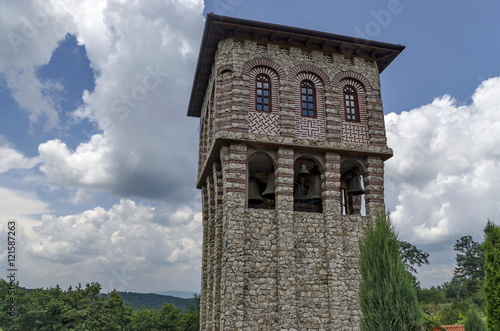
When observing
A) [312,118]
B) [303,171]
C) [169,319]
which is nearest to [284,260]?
[303,171]

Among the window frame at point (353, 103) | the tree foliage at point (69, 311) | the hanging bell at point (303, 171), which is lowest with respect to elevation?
the tree foliage at point (69, 311)

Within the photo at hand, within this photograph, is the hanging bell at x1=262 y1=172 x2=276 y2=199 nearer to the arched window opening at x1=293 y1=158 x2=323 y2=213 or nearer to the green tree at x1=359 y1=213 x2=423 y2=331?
the arched window opening at x1=293 y1=158 x2=323 y2=213

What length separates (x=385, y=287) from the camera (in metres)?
7.52

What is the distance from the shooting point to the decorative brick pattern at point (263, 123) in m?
14.0

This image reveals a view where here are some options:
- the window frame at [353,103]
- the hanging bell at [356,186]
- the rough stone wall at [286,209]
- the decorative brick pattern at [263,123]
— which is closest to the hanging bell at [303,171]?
the rough stone wall at [286,209]

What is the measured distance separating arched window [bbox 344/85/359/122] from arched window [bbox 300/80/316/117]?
138 centimetres

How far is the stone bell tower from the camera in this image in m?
12.6

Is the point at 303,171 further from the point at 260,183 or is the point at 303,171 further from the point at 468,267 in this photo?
the point at 468,267

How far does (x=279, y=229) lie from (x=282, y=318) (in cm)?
275

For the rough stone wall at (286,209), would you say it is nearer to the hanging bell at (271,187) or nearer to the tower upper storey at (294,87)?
the tower upper storey at (294,87)

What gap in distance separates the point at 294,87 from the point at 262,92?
125 centimetres

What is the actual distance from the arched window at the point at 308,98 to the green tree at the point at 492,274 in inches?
282

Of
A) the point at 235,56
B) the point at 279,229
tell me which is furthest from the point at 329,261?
the point at 235,56

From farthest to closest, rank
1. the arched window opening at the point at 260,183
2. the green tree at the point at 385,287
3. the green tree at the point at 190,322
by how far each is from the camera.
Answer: the green tree at the point at 190,322, the arched window opening at the point at 260,183, the green tree at the point at 385,287
